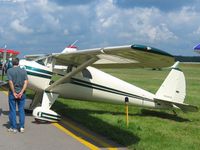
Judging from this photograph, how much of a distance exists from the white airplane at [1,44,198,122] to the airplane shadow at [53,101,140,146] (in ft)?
Answer: 2.19

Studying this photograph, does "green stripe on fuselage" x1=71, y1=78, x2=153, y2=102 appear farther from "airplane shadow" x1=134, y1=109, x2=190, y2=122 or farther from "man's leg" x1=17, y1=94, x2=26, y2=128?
"man's leg" x1=17, y1=94, x2=26, y2=128

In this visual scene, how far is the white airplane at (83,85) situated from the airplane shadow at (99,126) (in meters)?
0.67

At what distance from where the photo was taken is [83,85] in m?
11.5

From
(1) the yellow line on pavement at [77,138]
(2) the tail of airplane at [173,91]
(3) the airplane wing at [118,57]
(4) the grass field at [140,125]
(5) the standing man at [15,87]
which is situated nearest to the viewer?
(3) the airplane wing at [118,57]

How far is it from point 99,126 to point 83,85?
7.04 feet

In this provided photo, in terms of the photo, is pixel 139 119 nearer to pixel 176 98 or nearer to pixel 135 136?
pixel 176 98

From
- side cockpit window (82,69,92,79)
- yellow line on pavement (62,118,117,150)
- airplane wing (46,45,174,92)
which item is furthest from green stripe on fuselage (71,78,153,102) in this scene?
yellow line on pavement (62,118,117,150)

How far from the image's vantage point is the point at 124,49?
24.3 feet

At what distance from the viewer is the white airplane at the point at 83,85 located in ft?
34.7

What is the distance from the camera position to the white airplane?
10578mm

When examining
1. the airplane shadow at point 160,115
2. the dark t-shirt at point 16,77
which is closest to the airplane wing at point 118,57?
the dark t-shirt at point 16,77

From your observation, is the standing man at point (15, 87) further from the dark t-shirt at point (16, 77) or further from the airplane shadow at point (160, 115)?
the airplane shadow at point (160, 115)

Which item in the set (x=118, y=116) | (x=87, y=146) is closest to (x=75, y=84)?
(x=118, y=116)

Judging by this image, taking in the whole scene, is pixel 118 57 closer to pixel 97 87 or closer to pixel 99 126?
pixel 99 126
